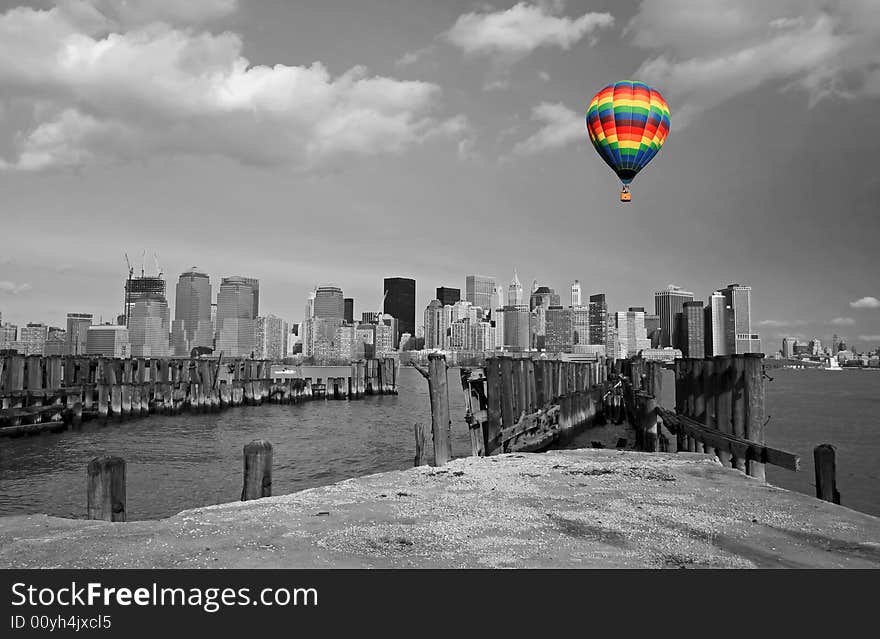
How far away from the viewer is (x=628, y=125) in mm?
25375

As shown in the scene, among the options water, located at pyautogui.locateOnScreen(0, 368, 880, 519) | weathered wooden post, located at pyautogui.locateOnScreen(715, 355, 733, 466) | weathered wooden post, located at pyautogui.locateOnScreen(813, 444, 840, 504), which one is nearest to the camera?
weathered wooden post, located at pyautogui.locateOnScreen(813, 444, 840, 504)

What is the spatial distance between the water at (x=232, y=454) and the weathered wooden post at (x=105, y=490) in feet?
28.7

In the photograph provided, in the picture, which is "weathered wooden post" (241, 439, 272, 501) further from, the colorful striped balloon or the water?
the colorful striped balloon

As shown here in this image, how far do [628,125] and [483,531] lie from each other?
22.6m

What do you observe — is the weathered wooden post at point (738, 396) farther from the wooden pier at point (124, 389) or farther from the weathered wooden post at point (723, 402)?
the wooden pier at point (124, 389)

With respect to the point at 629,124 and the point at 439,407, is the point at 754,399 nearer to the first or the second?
the point at 439,407

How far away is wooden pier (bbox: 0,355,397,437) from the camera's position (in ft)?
102

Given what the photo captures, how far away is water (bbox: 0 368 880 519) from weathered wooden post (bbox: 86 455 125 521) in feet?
28.7

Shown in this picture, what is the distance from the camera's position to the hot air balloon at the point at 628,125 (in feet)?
83.0

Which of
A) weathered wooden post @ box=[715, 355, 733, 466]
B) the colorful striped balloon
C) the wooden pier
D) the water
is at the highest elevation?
the colorful striped balloon

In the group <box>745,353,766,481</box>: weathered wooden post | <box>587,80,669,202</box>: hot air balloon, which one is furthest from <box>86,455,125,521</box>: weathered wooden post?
<box>587,80,669,202</box>: hot air balloon
